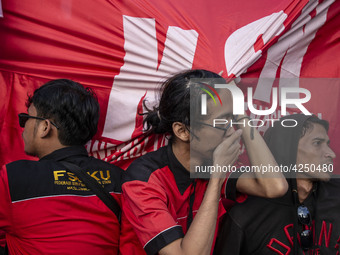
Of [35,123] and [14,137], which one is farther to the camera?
[14,137]

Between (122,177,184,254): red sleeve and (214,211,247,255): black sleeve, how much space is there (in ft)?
1.45

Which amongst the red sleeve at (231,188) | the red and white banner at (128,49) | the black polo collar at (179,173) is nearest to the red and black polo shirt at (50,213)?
the black polo collar at (179,173)

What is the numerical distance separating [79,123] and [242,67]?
901 mm

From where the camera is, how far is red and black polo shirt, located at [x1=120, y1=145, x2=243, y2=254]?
58.1 inches

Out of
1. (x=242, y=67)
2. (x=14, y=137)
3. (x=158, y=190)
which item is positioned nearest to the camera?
(x=158, y=190)

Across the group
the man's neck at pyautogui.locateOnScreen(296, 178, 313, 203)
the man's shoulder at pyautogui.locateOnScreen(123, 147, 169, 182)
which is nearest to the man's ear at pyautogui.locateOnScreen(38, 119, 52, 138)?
the man's shoulder at pyautogui.locateOnScreen(123, 147, 169, 182)

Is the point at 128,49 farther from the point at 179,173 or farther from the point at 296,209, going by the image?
the point at 296,209

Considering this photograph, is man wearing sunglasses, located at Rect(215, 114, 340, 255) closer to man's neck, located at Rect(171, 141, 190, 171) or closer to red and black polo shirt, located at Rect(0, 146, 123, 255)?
man's neck, located at Rect(171, 141, 190, 171)

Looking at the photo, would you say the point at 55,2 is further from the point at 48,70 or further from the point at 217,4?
the point at 217,4

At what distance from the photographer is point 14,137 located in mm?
2133

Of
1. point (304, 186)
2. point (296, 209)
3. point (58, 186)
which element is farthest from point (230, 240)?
point (58, 186)

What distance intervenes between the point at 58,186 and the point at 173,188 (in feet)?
1.69

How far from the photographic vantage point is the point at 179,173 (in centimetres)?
175

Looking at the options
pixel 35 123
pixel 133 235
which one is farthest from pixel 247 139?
pixel 35 123
